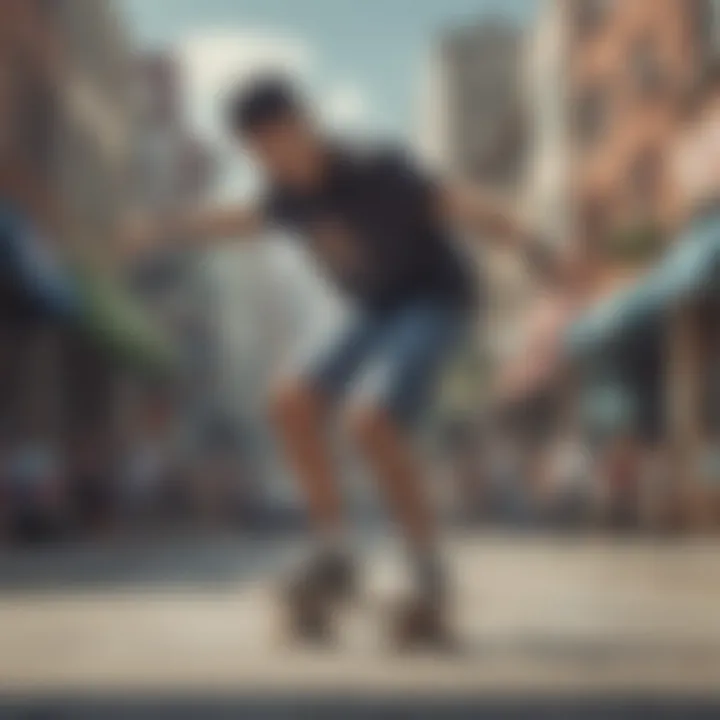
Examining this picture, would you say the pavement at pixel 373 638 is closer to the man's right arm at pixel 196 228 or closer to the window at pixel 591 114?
the man's right arm at pixel 196 228

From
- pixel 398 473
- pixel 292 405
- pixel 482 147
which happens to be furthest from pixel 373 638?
pixel 482 147

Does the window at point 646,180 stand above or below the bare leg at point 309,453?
above

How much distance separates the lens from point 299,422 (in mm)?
2639

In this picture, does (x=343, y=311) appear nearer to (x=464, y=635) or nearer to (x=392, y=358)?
(x=392, y=358)

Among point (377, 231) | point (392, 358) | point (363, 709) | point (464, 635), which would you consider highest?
point (377, 231)

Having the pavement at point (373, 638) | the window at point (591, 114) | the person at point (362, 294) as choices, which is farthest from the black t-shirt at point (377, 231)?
the pavement at point (373, 638)

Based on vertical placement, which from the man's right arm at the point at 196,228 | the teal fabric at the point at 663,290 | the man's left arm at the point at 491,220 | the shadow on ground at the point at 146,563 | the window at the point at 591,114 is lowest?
the shadow on ground at the point at 146,563

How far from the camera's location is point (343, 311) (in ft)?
8.79

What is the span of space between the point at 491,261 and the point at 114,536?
89 centimetres

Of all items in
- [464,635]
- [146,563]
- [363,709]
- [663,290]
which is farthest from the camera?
[146,563]

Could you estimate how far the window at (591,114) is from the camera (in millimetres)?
2676

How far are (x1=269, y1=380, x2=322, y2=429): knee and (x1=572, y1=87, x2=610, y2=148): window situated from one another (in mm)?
692

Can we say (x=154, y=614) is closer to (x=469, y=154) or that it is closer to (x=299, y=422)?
(x=299, y=422)

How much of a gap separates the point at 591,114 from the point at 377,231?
0.44m
